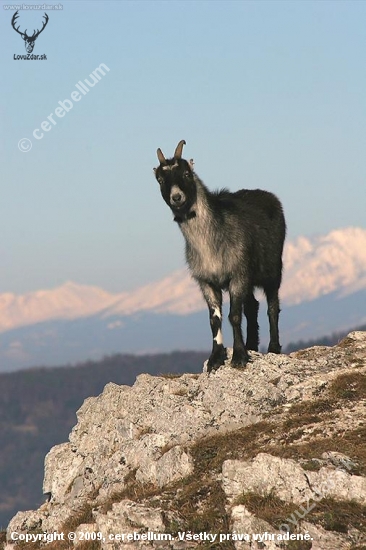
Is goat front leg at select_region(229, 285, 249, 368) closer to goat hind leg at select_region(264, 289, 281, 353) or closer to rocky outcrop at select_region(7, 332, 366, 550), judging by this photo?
rocky outcrop at select_region(7, 332, 366, 550)

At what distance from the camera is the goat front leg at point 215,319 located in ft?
87.3

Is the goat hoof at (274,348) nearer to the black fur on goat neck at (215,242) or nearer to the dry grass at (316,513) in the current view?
the black fur on goat neck at (215,242)

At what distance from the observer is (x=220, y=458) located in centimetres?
2077

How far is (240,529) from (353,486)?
237 cm

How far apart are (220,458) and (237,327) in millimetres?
6147

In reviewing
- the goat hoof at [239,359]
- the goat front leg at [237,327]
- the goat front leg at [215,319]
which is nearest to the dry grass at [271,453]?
the goat hoof at [239,359]

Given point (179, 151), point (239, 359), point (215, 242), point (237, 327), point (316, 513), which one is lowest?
point (316, 513)

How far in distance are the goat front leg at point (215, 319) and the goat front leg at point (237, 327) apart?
0.53 m

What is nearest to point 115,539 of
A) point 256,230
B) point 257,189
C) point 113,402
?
point 113,402

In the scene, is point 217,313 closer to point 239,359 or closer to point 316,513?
point 239,359

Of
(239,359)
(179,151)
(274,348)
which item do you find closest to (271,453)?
(239,359)

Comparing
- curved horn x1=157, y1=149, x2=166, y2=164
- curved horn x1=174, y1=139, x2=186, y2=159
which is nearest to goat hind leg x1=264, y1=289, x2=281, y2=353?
curved horn x1=174, y1=139, x2=186, y2=159

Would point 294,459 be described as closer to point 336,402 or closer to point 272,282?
point 336,402

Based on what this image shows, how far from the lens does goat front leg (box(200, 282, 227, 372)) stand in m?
26.6
